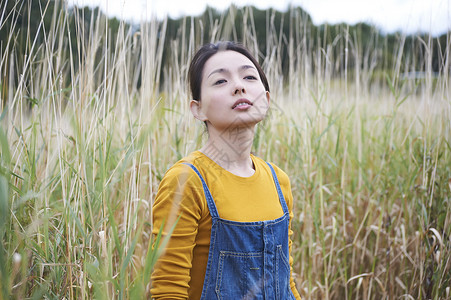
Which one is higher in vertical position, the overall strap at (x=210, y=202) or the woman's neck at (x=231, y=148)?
the woman's neck at (x=231, y=148)

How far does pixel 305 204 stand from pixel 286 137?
41 cm

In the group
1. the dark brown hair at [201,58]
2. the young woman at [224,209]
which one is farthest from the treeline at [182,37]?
the young woman at [224,209]

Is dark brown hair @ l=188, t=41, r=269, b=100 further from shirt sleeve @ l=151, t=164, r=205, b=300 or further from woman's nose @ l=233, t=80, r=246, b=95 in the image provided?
shirt sleeve @ l=151, t=164, r=205, b=300

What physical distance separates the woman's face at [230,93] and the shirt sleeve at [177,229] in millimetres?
158

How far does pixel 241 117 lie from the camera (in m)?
0.83

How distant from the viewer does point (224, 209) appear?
82 cm

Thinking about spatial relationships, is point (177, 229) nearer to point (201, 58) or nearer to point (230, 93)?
point (230, 93)

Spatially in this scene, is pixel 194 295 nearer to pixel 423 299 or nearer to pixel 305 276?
pixel 305 276

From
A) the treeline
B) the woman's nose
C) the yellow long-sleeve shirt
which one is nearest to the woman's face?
the woman's nose

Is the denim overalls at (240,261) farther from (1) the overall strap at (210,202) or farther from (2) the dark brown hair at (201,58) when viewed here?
(2) the dark brown hair at (201,58)

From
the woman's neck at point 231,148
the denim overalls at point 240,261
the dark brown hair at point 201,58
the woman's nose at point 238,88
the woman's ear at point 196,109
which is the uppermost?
the dark brown hair at point 201,58

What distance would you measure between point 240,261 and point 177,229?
0.17 metres

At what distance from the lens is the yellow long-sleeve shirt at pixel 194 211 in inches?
29.5

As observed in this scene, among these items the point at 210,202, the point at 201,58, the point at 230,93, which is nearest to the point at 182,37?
the point at 201,58
